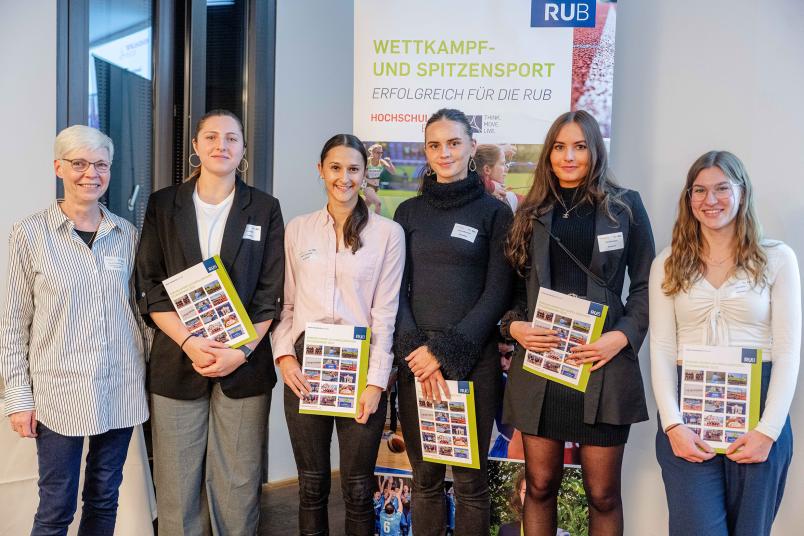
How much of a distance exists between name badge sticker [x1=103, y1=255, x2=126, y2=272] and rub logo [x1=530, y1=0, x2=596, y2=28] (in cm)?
196

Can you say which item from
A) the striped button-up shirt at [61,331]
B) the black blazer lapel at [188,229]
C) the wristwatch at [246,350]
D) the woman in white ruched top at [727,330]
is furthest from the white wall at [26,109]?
the woman in white ruched top at [727,330]

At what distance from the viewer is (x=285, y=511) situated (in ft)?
11.9

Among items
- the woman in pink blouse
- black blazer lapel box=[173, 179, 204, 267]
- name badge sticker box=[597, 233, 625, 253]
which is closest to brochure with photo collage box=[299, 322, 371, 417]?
the woman in pink blouse

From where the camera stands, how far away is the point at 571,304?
2.27m

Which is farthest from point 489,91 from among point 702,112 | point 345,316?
point 345,316

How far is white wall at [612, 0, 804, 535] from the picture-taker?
9.73 ft

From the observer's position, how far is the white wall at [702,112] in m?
2.97

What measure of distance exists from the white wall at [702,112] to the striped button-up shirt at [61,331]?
231 centimetres

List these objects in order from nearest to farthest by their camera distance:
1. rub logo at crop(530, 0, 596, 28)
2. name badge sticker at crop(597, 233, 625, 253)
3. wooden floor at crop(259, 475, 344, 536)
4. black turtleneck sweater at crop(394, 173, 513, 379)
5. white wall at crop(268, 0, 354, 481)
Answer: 1. name badge sticker at crop(597, 233, 625, 253)
2. black turtleneck sweater at crop(394, 173, 513, 379)
3. rub logo at crop(530, 0, 596, 28)
4. wooden floor at crop(259, 475, 344, 536)
5. white wall at crop(268, 0, 354, 481)

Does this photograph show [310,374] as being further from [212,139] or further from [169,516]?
[212,139]

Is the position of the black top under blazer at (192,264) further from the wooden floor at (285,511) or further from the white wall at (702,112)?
the white wall at (702,112)

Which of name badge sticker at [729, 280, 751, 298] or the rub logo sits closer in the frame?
name badge sticker at [729, 280, 751, 298]

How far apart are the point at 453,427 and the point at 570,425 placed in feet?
1.31

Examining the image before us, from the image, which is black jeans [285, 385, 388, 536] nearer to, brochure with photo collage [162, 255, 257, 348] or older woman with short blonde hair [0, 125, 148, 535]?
brochure with photo collage [162, 255, 257, 348]
